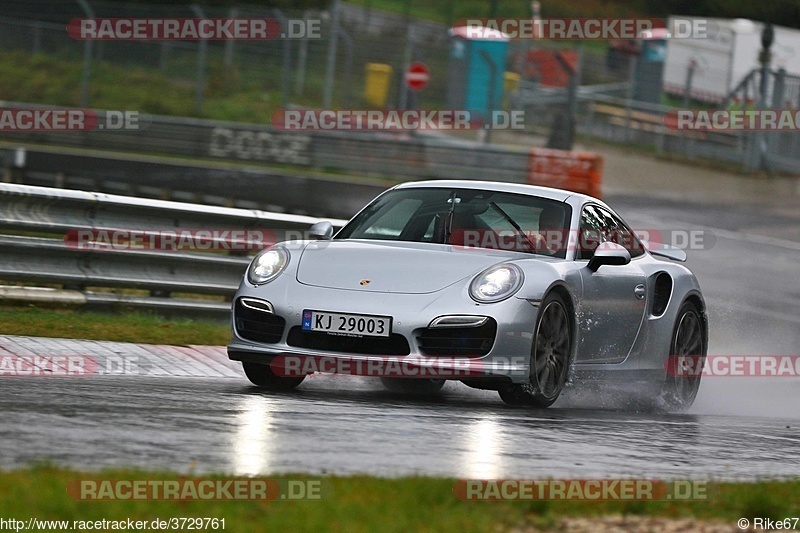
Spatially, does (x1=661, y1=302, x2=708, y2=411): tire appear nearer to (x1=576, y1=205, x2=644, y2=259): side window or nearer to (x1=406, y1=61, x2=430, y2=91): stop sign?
(x1=576, y1=205, x2=644, y2=259): side window

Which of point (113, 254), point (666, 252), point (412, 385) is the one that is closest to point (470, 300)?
point (412, 385)

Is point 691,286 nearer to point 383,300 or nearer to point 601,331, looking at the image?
point 601,331

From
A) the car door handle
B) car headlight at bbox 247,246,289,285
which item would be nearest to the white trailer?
the car door handle

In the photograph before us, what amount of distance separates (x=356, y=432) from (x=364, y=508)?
1.69 metres

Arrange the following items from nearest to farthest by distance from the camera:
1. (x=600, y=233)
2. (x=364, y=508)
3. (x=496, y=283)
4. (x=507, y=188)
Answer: (x=364, y=508) → (x=496, y=283) → (x=507, y=188) → (x=600, y=233)

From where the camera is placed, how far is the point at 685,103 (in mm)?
35188

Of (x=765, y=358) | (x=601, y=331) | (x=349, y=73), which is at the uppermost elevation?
(x=349, y=73)

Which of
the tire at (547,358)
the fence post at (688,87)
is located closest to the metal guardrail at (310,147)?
the fence post at (688,87)

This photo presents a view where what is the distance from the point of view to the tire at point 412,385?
9.21 m

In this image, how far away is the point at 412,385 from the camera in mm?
9227

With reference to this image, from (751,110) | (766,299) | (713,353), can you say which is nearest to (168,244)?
(713,353)

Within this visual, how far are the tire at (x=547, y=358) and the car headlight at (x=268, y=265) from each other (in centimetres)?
147

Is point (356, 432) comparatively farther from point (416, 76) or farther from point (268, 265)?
point (416, 76)

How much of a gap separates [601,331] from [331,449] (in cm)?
345
